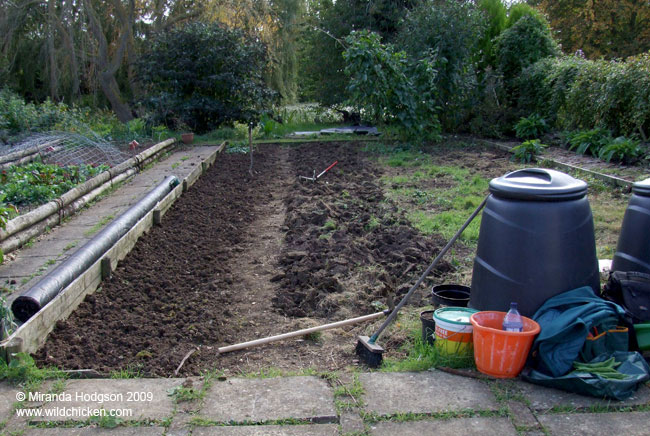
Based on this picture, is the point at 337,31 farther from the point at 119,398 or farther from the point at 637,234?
the point at 119,398

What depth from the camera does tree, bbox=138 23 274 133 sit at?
16391 mm

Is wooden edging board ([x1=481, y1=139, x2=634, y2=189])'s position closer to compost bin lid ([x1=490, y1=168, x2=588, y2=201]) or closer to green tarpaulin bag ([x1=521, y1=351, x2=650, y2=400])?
compost bin lid ([x1=490, y1=168, x2=588, y2=201])

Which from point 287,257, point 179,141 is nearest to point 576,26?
point 179,141

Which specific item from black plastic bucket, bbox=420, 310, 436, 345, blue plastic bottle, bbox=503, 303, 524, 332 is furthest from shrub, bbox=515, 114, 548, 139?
blue plastic bottle, bbox=503, 303, 524, 332

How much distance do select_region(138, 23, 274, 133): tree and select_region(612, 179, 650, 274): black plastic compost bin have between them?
45.3ft

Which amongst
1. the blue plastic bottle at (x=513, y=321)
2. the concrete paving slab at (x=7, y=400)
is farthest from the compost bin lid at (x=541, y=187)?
the concrete paving slab at (x=7, y=400)

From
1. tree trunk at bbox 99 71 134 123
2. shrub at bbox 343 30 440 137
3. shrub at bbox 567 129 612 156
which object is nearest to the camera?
shrub at bbox 567 129 612 156

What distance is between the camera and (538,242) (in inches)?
127

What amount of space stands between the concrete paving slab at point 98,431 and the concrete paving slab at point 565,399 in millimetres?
1855

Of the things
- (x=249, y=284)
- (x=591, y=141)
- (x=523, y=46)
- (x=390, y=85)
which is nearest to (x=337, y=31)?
(x=523, y=46)

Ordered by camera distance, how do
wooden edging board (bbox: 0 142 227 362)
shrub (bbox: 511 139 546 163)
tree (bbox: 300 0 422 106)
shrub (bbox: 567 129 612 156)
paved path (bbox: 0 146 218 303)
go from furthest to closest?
tree (bbox: 300 0 422 106) < shrub (bbox: 511 139 546 163) < shrub (bbox: 567 129 612 156) < paved path (bbox: 0 146 218 303) < wooden edging board (bbox: 0 142 227 362)

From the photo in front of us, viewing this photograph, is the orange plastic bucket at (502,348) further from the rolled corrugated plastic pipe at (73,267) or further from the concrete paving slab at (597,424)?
the rolled corrugated plastic pipe at (73,267)

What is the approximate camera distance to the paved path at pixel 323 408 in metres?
2.67

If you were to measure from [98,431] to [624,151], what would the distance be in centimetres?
889
